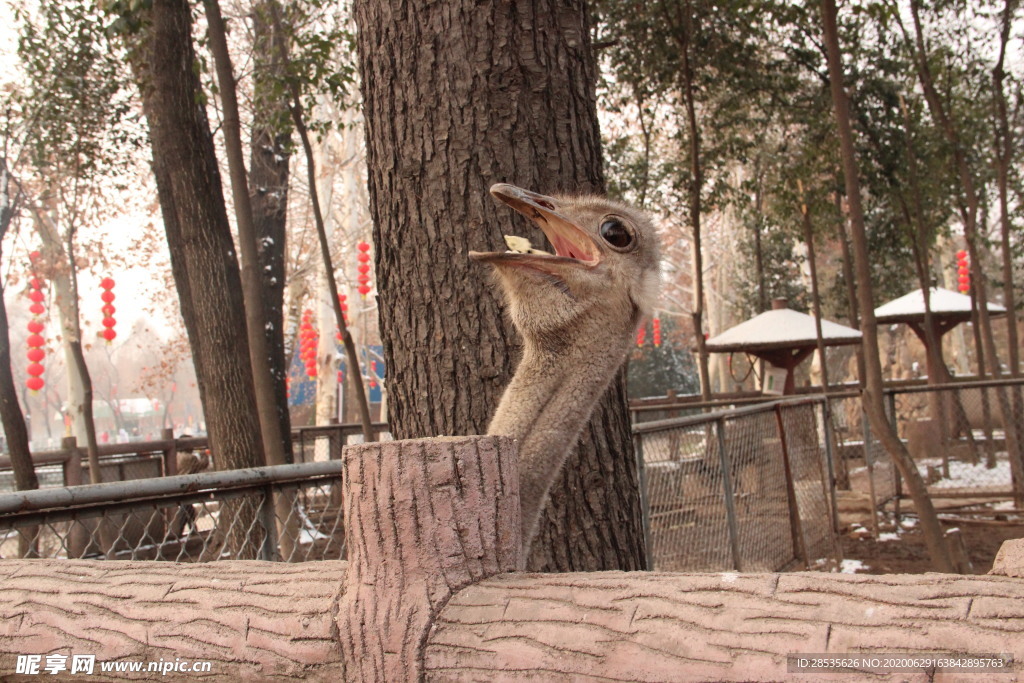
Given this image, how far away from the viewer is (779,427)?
21.9ft

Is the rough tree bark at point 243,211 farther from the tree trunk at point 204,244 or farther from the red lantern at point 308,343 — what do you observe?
the red lantern at point 308,343

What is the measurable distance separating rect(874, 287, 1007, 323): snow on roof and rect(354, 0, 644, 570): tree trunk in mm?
13622

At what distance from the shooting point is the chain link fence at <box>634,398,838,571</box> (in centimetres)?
490

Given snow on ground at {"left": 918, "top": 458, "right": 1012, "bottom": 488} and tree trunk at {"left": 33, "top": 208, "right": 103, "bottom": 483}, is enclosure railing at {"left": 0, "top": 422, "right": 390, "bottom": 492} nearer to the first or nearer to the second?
tree trunk at {"left": 33, "top": 208, "right": 103, "bottom": 483}

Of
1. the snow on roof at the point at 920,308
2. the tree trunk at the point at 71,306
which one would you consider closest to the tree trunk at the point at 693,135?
the snow on roof at the point at 920,308

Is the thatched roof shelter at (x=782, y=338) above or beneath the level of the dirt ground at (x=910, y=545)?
above

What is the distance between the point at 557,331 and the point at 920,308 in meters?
15.4

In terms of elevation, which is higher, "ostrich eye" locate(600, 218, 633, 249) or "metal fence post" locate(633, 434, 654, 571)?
"ostrich eye" locate(600, 218, 633, 249)

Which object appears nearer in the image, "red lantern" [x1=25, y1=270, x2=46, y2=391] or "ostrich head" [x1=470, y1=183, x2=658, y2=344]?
"ostrich head" [x1=470, y1=183, x2=658, y2=344]

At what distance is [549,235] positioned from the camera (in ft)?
6.33

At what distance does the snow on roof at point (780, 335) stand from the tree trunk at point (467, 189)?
11.6 m

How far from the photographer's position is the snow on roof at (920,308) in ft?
50.2

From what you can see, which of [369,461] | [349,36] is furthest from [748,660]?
[349,36]

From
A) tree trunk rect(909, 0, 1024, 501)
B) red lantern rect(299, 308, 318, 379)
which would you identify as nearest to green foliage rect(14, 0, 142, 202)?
tree trunk rect(909, 0, 1024, 501)
